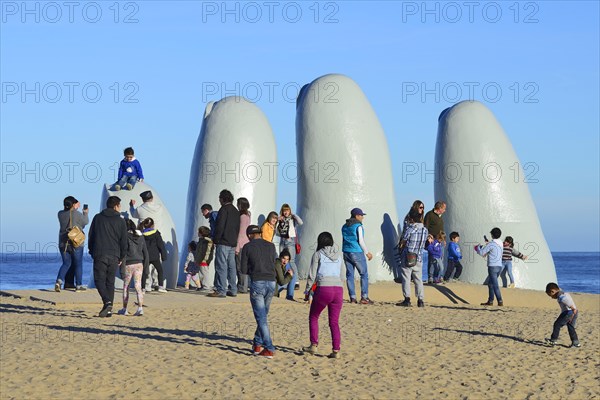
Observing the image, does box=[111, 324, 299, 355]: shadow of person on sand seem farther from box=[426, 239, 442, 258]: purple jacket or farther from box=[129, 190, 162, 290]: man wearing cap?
box=[426, 239, 442, 258]: purple jacket

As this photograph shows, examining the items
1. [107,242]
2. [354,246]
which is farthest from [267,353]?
[354,246]

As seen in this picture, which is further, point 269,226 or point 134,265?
point 269,226

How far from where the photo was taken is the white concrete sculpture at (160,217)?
17.1m

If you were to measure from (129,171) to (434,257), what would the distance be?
530 cm

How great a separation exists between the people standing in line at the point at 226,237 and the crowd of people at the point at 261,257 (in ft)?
0.05

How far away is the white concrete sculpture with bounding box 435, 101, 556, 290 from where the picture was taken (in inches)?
771

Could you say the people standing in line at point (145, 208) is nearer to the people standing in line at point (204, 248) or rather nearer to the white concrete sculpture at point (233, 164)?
the people standing in line at point (204, 248)

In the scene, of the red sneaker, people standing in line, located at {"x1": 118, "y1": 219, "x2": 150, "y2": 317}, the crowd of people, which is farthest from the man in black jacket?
the red sneaker

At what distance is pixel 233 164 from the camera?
1852 centimetres

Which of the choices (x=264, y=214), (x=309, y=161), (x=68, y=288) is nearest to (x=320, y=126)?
(x=309, y=161)

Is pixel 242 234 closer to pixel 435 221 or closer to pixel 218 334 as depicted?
pixel 435 221

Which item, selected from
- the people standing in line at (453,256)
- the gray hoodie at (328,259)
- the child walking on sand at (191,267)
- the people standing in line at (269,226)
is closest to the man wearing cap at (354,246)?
the people standing in line at (269,226)

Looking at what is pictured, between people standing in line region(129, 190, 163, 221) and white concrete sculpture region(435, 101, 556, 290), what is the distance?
5891 mm

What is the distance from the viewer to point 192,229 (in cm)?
1862
